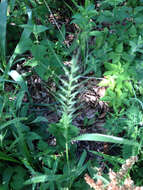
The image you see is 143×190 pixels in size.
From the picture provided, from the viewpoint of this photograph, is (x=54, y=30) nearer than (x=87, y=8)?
No

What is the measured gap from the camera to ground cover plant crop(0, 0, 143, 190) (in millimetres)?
1544

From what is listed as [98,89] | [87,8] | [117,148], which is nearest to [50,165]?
[117,148]

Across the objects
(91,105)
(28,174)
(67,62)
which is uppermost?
(67,62)

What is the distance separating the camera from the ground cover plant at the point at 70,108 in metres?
1.54

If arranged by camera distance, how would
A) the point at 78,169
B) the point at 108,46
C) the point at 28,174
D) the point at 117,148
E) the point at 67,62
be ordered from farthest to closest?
the point at 67,62 → the point at 108,46 → the point at 117,148 → the point at 28,174 → the point at 78,169

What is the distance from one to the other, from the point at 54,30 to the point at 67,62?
→ 0.34 m

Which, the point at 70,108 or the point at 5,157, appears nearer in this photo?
the point at 70,108

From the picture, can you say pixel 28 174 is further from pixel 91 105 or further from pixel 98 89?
pixel 98 89

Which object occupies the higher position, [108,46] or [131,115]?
[108,46]

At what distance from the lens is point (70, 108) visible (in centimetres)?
136

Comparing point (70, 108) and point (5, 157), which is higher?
point (70, 108)

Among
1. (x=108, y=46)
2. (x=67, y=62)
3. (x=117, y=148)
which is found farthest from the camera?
(x=67, y=62)

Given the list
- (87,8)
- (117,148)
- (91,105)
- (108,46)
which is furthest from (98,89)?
(87,8)

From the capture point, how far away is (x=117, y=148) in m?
1.83
